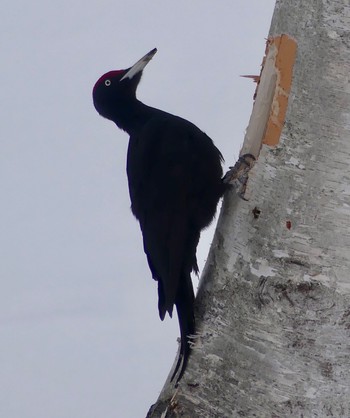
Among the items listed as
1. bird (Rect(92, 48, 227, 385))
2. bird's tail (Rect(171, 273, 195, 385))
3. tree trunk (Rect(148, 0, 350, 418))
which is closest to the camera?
tree trunk (Rect(148, 0, 350, 418))

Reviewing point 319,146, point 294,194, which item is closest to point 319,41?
point 319,146

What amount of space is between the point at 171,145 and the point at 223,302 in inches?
36.1

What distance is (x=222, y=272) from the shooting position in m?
2.19

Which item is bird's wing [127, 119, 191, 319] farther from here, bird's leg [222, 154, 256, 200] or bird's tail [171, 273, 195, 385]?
bird's leg [222, 154, 256, 200]

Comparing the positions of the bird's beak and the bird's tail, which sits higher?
the bird's beak

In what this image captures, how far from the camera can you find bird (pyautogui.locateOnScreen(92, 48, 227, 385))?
99.0 inches

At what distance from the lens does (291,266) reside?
6.65 feet

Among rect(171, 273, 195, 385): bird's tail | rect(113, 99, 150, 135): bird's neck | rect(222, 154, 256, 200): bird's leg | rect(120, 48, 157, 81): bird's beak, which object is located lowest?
rect(171, 273, 195, 385): bird's tail

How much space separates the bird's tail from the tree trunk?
0.03m

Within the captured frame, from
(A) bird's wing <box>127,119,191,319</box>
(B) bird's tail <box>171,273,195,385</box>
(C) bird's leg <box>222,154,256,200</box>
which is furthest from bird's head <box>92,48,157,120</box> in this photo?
(B) bird's tail <box>171,273,195,385</box>

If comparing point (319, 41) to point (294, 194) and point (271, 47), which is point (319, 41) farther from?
point (294, 194)

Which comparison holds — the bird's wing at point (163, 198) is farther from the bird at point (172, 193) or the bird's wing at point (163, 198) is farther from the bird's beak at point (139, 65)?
the bird's beak at point (139, 65)

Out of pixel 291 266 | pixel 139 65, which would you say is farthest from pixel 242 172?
pixel 139 65

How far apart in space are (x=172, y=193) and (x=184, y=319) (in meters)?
0.62
